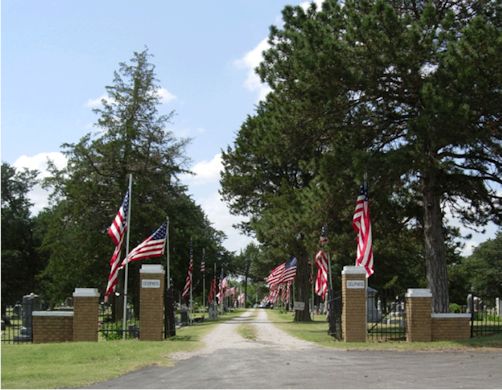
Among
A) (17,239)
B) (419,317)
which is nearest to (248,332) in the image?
(419,317)

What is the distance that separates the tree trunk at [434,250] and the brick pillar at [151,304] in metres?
8.81

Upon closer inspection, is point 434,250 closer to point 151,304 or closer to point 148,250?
point 151,304

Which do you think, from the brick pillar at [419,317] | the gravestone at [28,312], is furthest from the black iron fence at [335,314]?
the gravestone at [28,312]

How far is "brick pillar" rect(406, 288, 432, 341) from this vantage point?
18.8 metres

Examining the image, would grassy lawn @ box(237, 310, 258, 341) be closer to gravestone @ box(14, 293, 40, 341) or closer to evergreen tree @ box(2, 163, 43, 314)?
gravestone @ box(14, 293, 40, 341)

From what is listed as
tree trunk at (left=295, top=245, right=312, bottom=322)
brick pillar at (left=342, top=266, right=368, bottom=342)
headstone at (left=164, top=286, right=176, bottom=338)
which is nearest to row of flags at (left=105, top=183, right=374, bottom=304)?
brick pillar at (left=342, top=266, right=368, bottom=342)

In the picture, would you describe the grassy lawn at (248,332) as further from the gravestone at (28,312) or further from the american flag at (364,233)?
the gravestone at (28,312)

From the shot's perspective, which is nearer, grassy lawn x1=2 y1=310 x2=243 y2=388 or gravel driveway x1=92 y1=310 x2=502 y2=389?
gravel driveway x1=92 y1=310 x2=502 y2=389

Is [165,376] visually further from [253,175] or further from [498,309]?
[498,309]

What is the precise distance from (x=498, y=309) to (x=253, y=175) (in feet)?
71.9

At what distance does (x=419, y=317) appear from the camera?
61.8ft

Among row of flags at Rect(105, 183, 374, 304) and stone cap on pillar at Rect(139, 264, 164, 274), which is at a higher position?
row of flags at Rect(105, 183, 374, 304)

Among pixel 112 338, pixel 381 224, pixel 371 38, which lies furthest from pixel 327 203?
pixel 112 338

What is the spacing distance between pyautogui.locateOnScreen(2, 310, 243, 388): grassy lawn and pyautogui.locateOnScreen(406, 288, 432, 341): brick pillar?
6028mm
